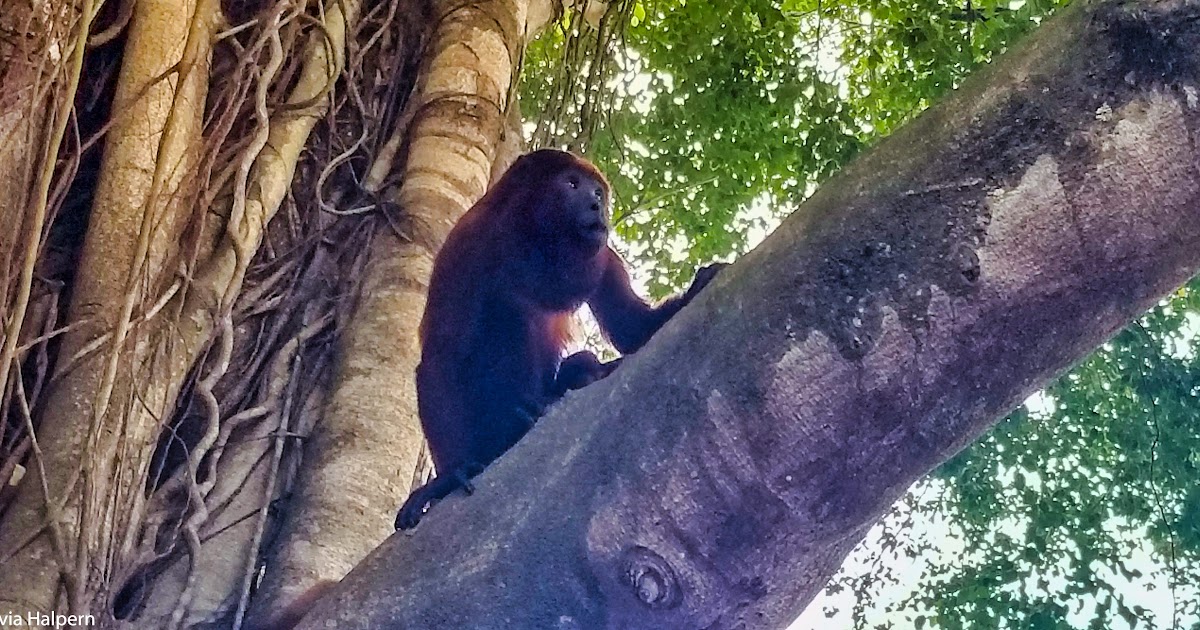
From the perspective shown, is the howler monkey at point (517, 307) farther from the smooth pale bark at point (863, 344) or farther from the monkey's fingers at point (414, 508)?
the smooth pale bark at point (863, 344)

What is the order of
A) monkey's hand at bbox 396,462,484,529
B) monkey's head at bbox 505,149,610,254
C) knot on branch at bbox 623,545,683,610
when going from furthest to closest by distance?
1. monkey's head at bbox 505,149,610,254
2. monkey's hand at bbox 396,462,484,529
3. knot on branch at bbox 623,545,683,610

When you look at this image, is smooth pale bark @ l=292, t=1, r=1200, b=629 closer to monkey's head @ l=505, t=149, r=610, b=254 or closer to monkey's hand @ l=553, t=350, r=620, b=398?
monkey's hand @ l=553, t=350, r=620, b=398

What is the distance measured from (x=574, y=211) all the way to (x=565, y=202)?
1.4 inches

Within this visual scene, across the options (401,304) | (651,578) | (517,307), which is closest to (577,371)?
(517,307)

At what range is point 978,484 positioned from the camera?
10.5 feet

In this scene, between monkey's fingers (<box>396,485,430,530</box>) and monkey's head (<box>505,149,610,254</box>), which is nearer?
monkey's fingers (<box>396,485,430,530</box>)

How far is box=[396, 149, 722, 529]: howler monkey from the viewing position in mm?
2104

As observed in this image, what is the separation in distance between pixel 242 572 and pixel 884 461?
5.36 feet

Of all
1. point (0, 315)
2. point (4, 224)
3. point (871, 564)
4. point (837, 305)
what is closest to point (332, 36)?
point (4, 224)

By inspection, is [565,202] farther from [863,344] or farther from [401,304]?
[863,344]

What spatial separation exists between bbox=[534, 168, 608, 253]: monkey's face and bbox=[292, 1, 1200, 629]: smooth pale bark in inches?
45.0

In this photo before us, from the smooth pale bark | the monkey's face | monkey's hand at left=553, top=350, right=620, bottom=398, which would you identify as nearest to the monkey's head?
the monkey's face

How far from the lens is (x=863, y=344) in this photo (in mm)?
1056

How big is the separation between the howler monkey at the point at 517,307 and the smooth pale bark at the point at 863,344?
2.34 ft
